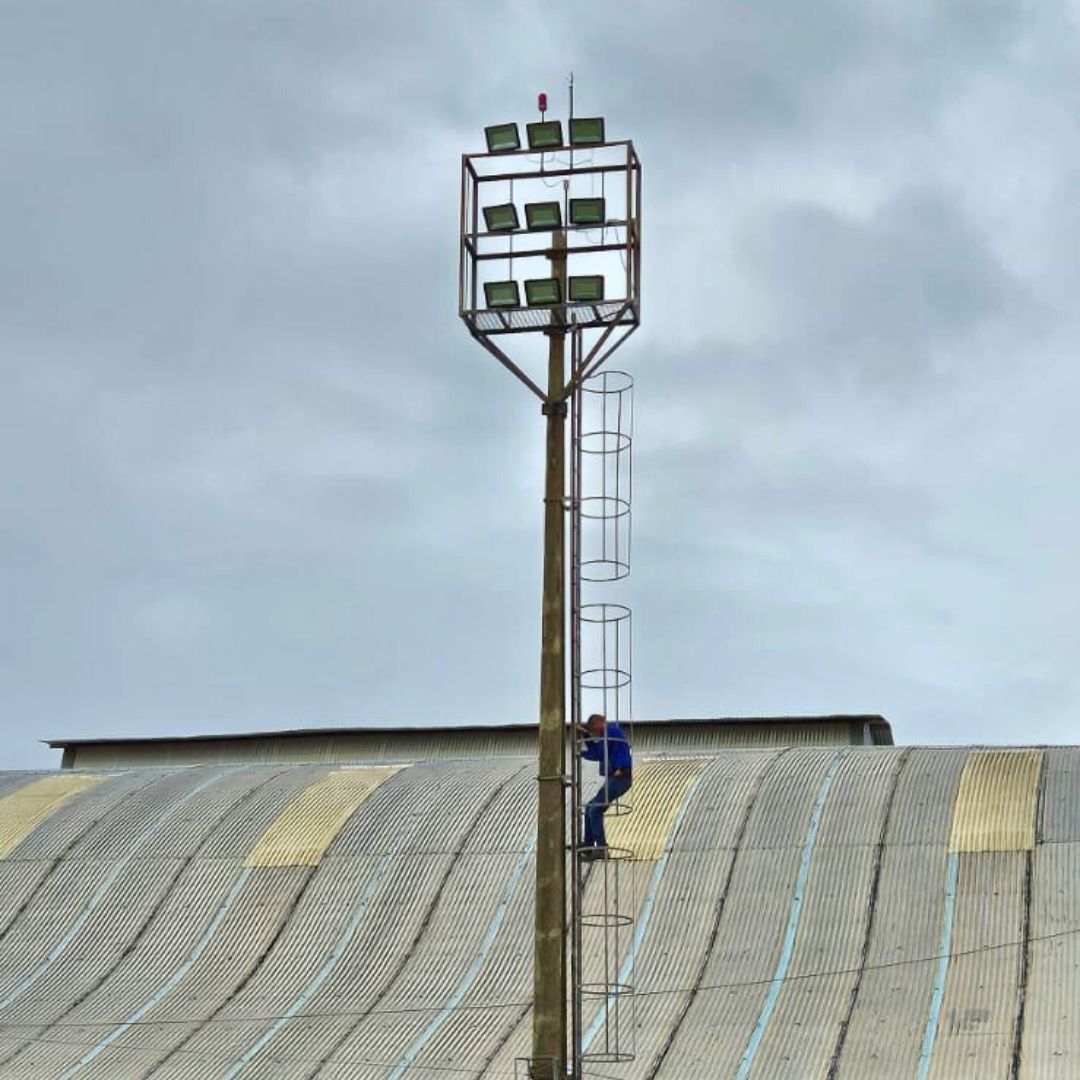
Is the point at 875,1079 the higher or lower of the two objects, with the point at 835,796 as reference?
lower

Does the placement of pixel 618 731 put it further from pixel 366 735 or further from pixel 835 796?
pixel 366 735

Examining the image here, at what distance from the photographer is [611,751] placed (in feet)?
71.6

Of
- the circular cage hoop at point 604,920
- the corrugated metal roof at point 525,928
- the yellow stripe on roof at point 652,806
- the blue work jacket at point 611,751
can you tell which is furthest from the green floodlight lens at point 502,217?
the yellow stripe on roof at point 652,806

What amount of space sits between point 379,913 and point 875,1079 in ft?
39.1

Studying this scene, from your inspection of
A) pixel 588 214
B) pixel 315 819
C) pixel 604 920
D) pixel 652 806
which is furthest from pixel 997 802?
pixel 588 214

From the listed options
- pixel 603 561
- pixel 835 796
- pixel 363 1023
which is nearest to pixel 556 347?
pixel 603 561

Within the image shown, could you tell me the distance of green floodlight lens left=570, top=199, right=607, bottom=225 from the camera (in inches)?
855

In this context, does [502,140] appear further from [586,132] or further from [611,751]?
[611,751]

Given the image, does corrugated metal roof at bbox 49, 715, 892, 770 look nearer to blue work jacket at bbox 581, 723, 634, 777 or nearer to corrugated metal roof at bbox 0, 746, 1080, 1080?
corrugated metal roof at bbox 0, 746, 1080, 1080

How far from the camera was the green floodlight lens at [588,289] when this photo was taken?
21.1 meters

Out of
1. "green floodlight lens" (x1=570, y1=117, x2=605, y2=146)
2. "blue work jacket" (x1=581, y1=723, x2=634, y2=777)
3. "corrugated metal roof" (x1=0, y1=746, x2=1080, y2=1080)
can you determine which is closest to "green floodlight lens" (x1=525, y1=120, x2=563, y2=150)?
"green floodlight lens" (x1=570, y1=117, x2=605, y2=146)

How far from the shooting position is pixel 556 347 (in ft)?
70.8

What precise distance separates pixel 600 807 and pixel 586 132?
824 centimetres

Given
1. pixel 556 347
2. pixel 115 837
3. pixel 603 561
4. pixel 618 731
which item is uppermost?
pixel 556 347
